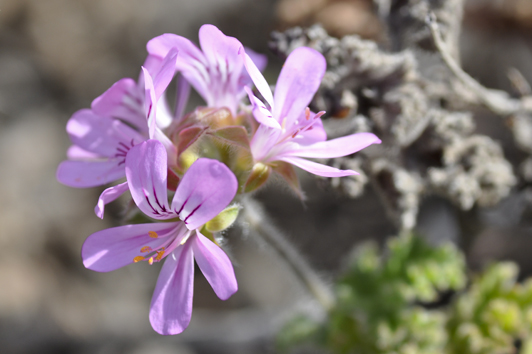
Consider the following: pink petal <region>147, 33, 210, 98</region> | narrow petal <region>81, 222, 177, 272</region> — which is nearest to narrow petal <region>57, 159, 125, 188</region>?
narrow petal <region>81, 222, 177, 272</region>

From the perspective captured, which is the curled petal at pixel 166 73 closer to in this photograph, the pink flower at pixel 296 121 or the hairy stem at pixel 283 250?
the pink flower at pixel 296 121

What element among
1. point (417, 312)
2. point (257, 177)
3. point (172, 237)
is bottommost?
point (417, 312)

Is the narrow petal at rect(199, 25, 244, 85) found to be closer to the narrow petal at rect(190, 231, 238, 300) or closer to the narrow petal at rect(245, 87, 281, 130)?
the narrow petal at rect(245, 87, 281, 130)

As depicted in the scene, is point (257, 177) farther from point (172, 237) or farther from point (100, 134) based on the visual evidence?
point (100, 134)

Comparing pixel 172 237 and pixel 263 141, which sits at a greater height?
pixel 263 141

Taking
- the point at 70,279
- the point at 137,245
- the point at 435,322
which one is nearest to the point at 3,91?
the point at 70,279

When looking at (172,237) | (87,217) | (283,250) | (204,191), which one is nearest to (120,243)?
(172,237)

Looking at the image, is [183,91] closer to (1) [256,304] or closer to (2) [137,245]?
(2) [137,245]
